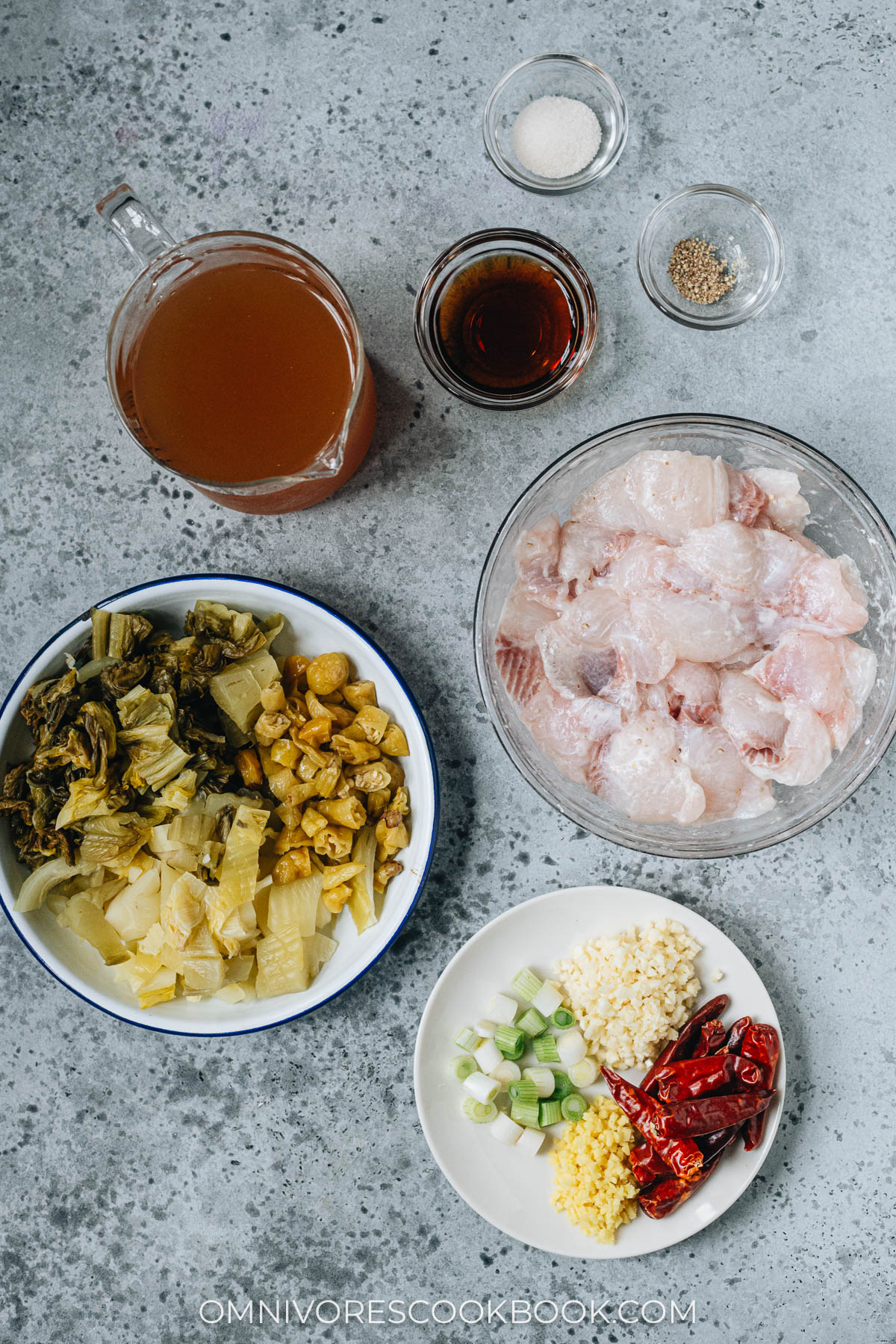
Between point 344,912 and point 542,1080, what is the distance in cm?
48

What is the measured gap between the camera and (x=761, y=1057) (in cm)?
167

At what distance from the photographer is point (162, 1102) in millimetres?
1821

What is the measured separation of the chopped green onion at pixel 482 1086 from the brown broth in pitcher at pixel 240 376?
1130 millimetres

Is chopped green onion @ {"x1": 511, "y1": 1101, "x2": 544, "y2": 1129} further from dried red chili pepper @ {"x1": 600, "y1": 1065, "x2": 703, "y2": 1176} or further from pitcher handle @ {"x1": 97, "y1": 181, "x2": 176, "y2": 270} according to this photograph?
pitcher handle @ {"x1": 97, "y1": 181, "x2": 176, "y2": 270}

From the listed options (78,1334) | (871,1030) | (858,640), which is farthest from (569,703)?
(78,1334)

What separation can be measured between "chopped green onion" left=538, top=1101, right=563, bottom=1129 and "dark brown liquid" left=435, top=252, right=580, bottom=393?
131 centimetres

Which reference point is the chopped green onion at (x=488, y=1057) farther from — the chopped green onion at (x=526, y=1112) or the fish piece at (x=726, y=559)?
the fish piece at (x=726, y=559)

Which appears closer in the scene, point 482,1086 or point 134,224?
point 134,224

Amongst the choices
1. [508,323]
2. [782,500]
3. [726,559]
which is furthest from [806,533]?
[508,323]

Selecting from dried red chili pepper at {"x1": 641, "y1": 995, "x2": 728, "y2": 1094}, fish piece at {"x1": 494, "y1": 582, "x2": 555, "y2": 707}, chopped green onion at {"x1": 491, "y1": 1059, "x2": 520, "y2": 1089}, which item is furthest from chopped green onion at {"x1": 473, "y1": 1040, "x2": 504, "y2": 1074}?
fish piece at {"x1": 494, "y1": 582, "x2": 555, "y2": 707}

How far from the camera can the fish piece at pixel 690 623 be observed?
149 centimetres

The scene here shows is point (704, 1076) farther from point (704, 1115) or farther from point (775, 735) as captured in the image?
point (775, 735)

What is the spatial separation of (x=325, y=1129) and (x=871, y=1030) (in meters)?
1.06

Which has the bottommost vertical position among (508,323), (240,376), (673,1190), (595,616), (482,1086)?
(673,1190)
